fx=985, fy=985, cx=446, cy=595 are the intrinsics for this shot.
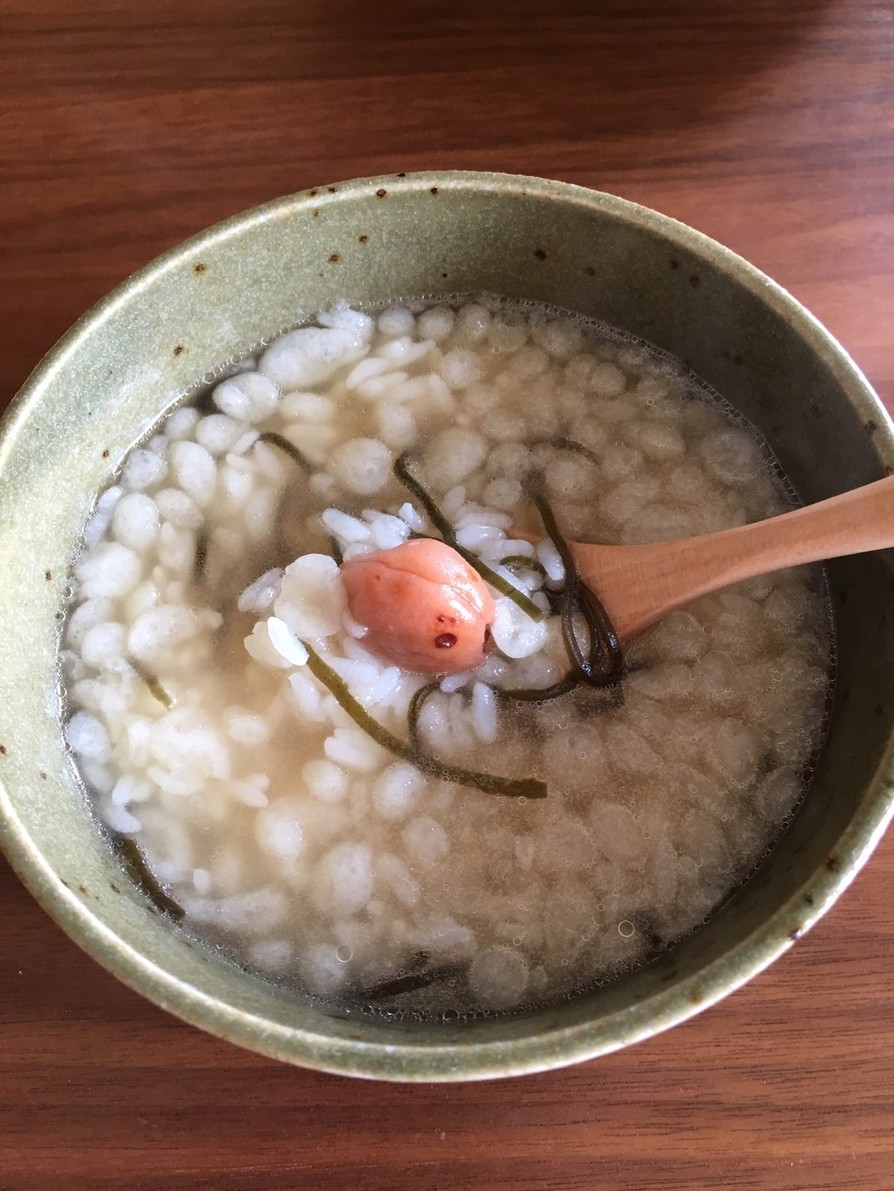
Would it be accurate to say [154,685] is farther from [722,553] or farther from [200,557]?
[722,553]

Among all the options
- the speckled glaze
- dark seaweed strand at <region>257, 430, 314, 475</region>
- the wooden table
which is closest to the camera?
the speckled glaze

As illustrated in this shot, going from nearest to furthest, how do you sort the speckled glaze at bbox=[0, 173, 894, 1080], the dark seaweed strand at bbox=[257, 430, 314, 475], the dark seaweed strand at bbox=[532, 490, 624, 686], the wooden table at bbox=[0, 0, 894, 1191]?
the speckled glaze at bbox=[0, 173, 894, 1080], the wooden table at bbox=[0, 0, 894, 1191], the dark seaweed strand at bbox=[532, 490, 624, 686], the dark seaweed strand at bbox=[257, 430, 314, 475]

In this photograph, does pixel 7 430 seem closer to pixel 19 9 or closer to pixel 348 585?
pixel 348 585

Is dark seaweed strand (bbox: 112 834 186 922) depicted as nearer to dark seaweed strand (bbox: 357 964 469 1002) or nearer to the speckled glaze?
the speckled glaze

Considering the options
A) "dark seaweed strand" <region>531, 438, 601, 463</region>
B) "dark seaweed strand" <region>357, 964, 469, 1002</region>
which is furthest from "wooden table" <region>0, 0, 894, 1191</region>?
"dark seaweed strand" <region>531, 438, 601, 463</region>

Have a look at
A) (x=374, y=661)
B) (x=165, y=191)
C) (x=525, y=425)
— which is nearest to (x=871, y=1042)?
(x=374, y=661)

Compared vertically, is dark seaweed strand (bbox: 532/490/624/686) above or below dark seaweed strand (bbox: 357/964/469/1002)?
above
